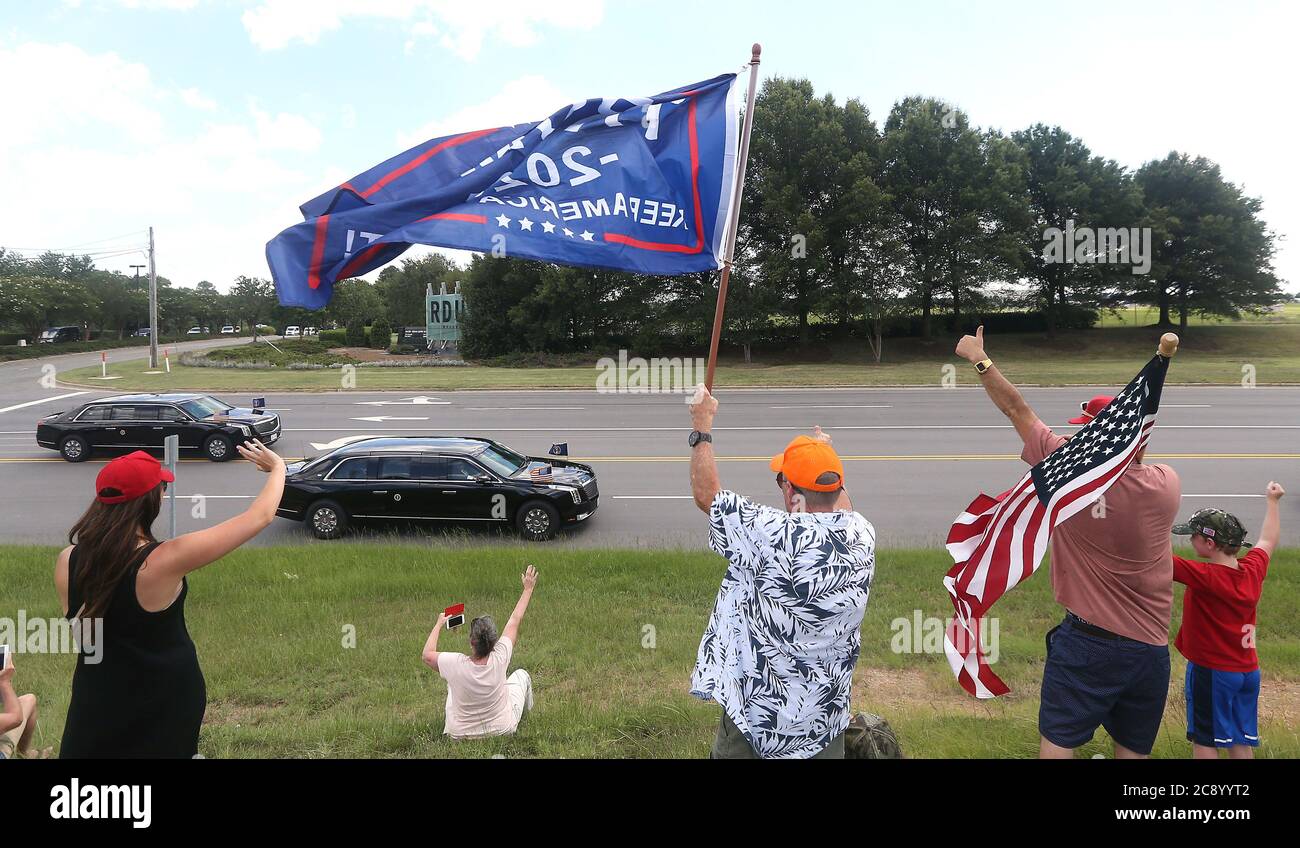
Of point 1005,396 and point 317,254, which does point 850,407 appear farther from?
point 1005,396

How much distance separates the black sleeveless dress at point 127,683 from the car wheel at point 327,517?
8.78 metres

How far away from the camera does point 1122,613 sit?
3.36m

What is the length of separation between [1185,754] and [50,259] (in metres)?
112

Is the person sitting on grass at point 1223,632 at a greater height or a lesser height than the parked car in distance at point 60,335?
lesser

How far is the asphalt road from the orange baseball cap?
25.5 feet

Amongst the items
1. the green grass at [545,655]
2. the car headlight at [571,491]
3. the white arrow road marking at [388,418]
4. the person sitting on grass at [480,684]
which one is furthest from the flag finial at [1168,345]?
the white arrow road marking at [388,418]

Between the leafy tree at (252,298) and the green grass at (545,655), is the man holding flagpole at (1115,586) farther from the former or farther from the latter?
the leafy tree at (252,298)

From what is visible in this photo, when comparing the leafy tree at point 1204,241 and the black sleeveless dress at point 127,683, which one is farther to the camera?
the leafy tree at point 1204,241

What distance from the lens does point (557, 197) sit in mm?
5777

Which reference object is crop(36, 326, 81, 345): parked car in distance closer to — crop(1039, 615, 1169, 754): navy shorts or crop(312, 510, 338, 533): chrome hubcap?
crop(312, 510, 338, 533): chrome hubcap

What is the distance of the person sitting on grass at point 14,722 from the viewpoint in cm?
365

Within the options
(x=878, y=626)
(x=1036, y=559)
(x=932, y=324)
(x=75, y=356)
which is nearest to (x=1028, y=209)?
(x=932, y=324)

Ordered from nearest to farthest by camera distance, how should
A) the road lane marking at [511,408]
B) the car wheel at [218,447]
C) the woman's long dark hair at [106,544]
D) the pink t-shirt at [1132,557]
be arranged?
1. the woman's long dark hair at [106,544]
2. the pink t-shirt at [1132,557]
3. the car wheel at [218,447]
4. the road lane marking at [511,408]

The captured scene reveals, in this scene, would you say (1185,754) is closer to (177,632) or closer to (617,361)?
(177,632)
